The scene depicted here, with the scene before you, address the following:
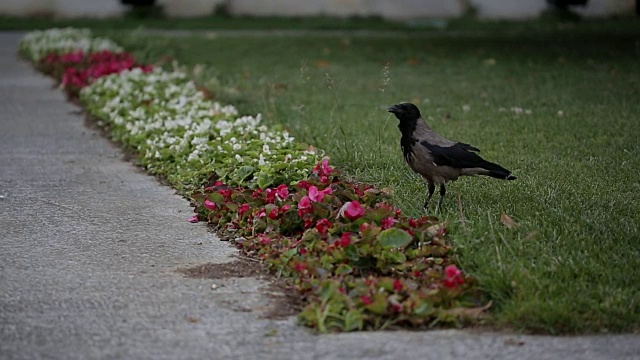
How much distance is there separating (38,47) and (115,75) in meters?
4.41

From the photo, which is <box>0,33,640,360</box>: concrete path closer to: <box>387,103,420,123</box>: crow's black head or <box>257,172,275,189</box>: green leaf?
<box>257,172,275,189</box>: green leaf

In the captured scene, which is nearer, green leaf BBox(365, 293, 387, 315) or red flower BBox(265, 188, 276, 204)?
green leaf BBox(365, 293, 387, 315)

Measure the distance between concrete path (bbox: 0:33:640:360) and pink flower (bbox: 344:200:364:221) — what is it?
578 millimetres

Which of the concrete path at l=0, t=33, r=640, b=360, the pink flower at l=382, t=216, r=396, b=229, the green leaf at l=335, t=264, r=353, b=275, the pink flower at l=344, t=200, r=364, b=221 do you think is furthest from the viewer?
the pink flower at l=344, t=200, r=364, b=221

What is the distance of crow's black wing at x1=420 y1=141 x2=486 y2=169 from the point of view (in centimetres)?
527

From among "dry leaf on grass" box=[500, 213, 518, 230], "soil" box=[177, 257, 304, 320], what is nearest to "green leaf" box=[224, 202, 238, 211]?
"soil" box=[177, 257, 304, 320]

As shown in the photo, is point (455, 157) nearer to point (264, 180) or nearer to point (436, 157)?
point (436, 157)

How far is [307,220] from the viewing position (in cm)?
512

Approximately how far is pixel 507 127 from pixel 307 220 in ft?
12.2

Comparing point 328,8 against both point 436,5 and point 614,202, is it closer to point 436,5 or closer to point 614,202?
point 436,5

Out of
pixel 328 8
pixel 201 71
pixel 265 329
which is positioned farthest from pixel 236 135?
pixel 328 8

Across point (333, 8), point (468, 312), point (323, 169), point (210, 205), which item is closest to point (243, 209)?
point (210, 205)

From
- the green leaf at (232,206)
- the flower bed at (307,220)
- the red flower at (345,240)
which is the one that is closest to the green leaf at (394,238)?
the flower bed at (307,220)

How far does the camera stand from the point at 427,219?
4875 mm
